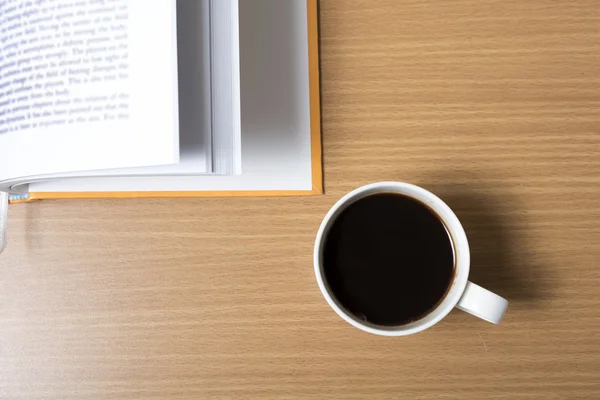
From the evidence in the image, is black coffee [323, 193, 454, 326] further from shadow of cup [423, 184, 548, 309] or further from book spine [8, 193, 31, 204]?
book spine [8, 193, 31, 204]

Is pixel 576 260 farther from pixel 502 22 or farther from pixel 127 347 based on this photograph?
pixel 127 347

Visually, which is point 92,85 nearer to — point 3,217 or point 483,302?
point 3,217

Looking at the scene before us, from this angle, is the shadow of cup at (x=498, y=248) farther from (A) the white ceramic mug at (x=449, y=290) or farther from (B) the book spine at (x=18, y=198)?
(B) the book spine at (x=18, y=198)

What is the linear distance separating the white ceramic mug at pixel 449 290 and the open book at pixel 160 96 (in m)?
0.05

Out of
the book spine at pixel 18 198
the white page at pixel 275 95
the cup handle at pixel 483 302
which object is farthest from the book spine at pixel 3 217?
the cup handle at pixel 483 302

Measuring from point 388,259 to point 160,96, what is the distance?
0.20 meters

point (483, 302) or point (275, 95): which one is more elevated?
point (275, 95)

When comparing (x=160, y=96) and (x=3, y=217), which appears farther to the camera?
(x=3, y=217)

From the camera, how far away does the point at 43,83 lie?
0.40 metres

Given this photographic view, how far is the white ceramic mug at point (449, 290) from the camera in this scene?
398 millimetres

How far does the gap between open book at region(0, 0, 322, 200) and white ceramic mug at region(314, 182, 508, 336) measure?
2.2 inches

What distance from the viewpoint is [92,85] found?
386mm

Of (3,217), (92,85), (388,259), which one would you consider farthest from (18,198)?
(388,259)

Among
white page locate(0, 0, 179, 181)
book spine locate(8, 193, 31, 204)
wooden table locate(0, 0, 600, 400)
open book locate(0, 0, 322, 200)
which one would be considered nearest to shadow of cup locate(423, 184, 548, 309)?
wooden table locate(0, 0, 600, 400)
